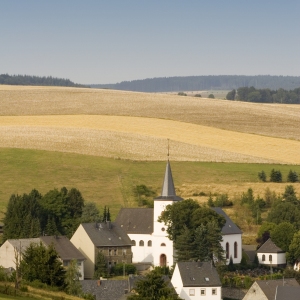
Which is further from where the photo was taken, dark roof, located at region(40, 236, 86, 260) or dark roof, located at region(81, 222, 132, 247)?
dark roof, located at region(81, 222, 132, 247)

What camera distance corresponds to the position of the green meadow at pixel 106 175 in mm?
101375

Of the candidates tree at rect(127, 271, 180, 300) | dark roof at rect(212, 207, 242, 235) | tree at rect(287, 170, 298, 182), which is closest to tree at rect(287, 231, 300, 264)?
dark roof at rect(212, 207, 242, 235)

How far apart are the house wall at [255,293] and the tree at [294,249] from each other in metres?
16.8

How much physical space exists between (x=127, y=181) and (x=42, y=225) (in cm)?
1871

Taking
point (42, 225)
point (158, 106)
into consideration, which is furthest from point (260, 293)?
point (158, 106)

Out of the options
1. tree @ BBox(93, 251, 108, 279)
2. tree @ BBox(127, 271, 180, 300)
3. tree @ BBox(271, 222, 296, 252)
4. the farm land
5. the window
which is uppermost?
the farm land

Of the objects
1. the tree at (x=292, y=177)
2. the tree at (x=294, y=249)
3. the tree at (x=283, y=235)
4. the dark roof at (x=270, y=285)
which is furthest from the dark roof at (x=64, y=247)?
the tree at (x=292, y=177)

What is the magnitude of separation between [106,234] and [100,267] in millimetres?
5911

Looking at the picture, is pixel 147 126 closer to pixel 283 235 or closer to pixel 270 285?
pixel 283 235

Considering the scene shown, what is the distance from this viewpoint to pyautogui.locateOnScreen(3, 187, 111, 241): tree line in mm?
84812

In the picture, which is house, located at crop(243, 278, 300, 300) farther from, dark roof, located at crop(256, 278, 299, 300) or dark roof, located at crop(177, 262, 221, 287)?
dark roof, located at crop(177, 262, 221, 287)

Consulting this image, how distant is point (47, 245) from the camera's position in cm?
7525

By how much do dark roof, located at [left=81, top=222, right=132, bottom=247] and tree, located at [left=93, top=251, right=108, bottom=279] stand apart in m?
2.39

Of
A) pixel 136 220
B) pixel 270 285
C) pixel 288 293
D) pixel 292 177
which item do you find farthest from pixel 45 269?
pixel 292 177
